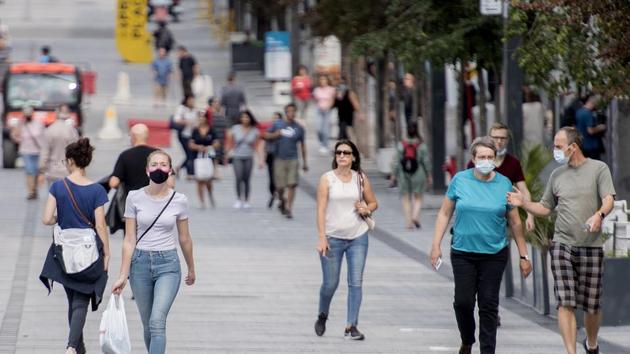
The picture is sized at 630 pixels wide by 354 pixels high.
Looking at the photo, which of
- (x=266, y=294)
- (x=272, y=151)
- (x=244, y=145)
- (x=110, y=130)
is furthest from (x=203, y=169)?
(x=110, y=130)

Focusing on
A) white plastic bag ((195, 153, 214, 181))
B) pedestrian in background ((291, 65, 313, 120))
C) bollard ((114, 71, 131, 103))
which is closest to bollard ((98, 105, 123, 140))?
pedestrian in background ((291, 65, 313, 120))

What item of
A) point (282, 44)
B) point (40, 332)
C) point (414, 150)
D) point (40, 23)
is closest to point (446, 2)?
point (414, 150)

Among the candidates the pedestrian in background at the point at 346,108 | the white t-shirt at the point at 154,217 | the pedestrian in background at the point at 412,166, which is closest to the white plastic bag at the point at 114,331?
the white t-shirt at the point at 154,217

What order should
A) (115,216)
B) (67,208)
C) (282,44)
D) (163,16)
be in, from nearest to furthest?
1. (67,208)
2. (115,216)
3. (282,44)
4. (163,16)

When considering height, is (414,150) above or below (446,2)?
below

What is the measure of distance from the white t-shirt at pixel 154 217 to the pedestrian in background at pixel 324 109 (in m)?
22.1

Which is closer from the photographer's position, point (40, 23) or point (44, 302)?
point (44, 302)

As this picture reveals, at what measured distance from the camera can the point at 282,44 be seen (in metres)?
38.2

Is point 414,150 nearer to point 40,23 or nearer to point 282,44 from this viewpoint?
point 282,44

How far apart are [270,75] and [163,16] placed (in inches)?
490

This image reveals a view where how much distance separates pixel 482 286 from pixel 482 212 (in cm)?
52

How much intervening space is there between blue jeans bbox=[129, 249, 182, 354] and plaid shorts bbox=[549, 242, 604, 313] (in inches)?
108

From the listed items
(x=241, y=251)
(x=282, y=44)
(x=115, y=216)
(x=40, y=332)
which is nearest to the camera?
(x=40, y=332)

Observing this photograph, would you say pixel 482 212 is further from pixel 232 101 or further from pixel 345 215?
pixel 232 101
